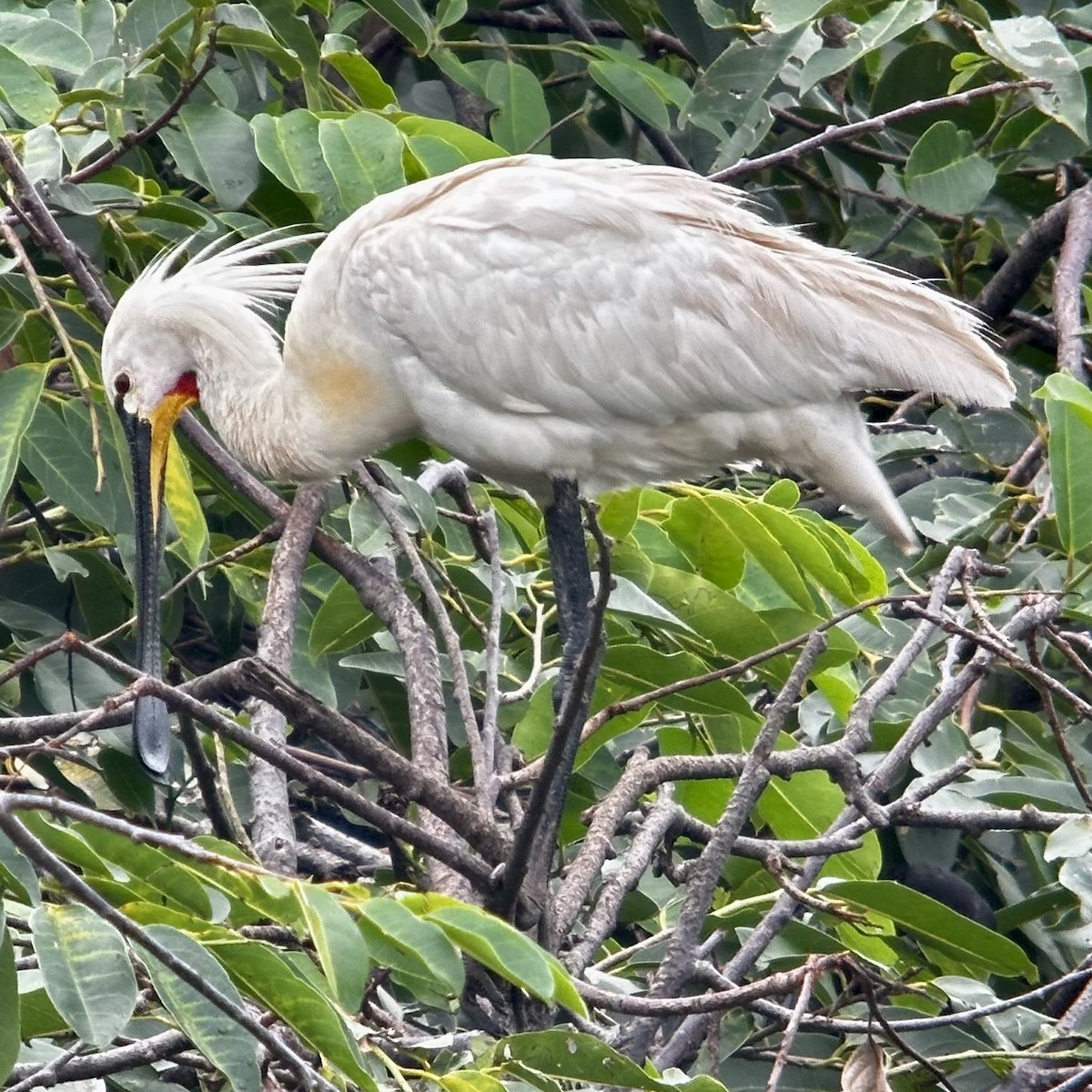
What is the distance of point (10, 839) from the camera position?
181cm

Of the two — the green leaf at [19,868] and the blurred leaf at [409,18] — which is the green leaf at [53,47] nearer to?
the blurred leaf at [409,18]

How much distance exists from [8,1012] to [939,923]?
1558mm

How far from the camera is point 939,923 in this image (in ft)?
9.52

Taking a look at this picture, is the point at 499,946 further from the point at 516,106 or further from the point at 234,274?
the point at 516,106

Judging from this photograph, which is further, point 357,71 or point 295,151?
point 357,71

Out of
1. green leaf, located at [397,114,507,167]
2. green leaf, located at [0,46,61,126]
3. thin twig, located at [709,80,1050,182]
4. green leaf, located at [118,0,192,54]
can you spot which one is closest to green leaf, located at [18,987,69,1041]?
green leaf, located at [0,46,61,126]

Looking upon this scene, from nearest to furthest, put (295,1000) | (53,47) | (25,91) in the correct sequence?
(295,1000) → (25,91) → (53,47)

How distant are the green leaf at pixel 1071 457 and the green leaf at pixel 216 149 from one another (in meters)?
1.55

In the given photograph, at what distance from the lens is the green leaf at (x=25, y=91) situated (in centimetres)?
325

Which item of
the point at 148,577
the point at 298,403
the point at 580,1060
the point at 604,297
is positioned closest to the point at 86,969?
the point at 580,1060

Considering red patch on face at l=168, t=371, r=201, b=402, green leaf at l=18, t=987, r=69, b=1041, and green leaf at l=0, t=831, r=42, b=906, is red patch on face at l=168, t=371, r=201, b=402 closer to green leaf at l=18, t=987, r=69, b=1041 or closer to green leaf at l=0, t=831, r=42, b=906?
green leaf at l=18, t=987, r=69, b=1041

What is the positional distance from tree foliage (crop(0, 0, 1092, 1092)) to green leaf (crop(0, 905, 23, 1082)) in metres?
0.15

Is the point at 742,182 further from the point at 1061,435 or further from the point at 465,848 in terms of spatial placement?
the point at 465,848

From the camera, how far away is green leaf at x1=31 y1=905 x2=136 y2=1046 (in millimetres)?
1813
